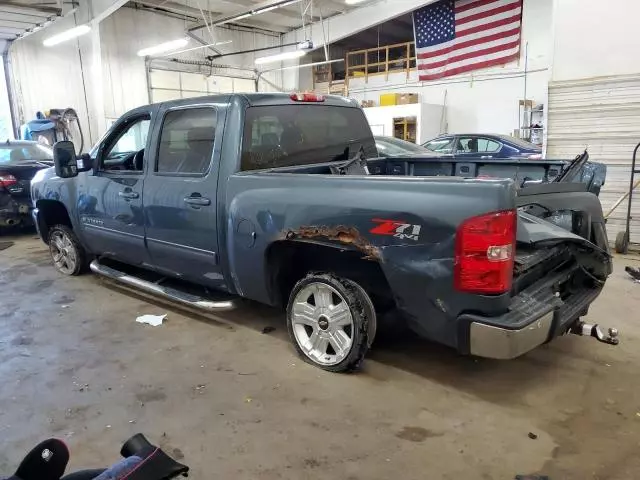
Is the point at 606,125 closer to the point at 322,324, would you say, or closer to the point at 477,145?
the point at 477,145

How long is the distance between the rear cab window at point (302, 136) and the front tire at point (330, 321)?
38.0 inches

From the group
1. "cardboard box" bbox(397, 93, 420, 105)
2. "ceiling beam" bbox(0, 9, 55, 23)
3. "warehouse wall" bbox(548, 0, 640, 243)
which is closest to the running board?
"warehouse wall" bbox(548, 0, 640, 243)

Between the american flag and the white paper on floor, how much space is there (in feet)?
47.3

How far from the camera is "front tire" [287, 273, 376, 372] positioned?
2949 millimetres

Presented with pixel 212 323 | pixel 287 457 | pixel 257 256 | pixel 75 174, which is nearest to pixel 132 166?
pixel 75 174

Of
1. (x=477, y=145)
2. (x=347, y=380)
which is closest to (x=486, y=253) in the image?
(x=347, y=380)

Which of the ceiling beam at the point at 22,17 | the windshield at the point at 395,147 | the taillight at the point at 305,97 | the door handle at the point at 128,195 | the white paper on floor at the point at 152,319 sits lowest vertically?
the white paper on floor at the point at 152,319

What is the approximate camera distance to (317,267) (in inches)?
129

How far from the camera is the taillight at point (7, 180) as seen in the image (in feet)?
24.0

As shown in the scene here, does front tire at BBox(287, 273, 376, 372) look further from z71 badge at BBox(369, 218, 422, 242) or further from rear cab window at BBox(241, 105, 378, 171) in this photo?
rear cab window at BBox(241, 105, 378, 171)

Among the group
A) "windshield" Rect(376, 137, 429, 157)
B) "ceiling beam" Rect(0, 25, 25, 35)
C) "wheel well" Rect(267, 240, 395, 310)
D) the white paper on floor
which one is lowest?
the white paper on floor

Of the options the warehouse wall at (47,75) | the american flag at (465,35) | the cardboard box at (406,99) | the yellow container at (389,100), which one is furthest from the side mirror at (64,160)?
the american flag at (465,35)

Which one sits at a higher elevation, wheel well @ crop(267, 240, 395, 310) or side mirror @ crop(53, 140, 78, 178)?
side mirror @ crop(53, 140, 78, 178)

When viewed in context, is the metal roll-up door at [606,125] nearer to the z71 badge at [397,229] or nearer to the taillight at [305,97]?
the taillight at [305,97]
